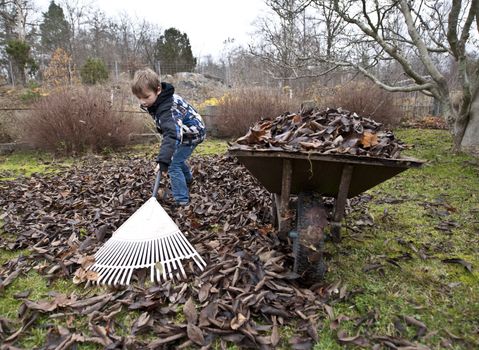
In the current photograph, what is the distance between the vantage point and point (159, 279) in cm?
195

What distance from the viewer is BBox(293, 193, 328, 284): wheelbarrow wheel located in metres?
1.83

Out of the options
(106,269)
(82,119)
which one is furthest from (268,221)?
(82,119)

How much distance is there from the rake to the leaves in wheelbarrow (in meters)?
0.86

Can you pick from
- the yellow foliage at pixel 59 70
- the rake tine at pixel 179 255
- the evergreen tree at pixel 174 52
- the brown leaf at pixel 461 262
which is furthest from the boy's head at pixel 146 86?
the evergreen tree at pixel 174 52

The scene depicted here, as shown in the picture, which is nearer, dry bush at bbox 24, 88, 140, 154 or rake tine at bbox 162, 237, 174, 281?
rake tine at bbox 162, 237, 174, 281

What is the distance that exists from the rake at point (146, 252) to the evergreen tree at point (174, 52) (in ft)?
78.1

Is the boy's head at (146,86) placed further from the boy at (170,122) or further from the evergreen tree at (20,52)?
the evergreen tree at (20,52)

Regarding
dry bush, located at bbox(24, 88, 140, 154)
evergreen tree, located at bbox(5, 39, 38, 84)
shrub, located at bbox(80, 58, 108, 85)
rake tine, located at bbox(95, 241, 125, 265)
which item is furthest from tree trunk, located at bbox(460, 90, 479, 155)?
evergreen tree, located at bbox(5, 39, 38, 84)

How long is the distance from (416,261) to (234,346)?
1.59 meters

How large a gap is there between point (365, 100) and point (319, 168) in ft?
28.6

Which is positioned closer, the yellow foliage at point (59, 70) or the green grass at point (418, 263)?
the green grass at point (418, 263)

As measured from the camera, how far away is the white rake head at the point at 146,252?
201 centimetres

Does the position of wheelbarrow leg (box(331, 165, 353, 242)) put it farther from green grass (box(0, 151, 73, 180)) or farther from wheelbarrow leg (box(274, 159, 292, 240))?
green grass (box(0, 151, 73, 180))

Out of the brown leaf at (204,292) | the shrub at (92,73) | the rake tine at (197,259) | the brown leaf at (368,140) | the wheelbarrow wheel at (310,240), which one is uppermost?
the shrub at (92,73)
